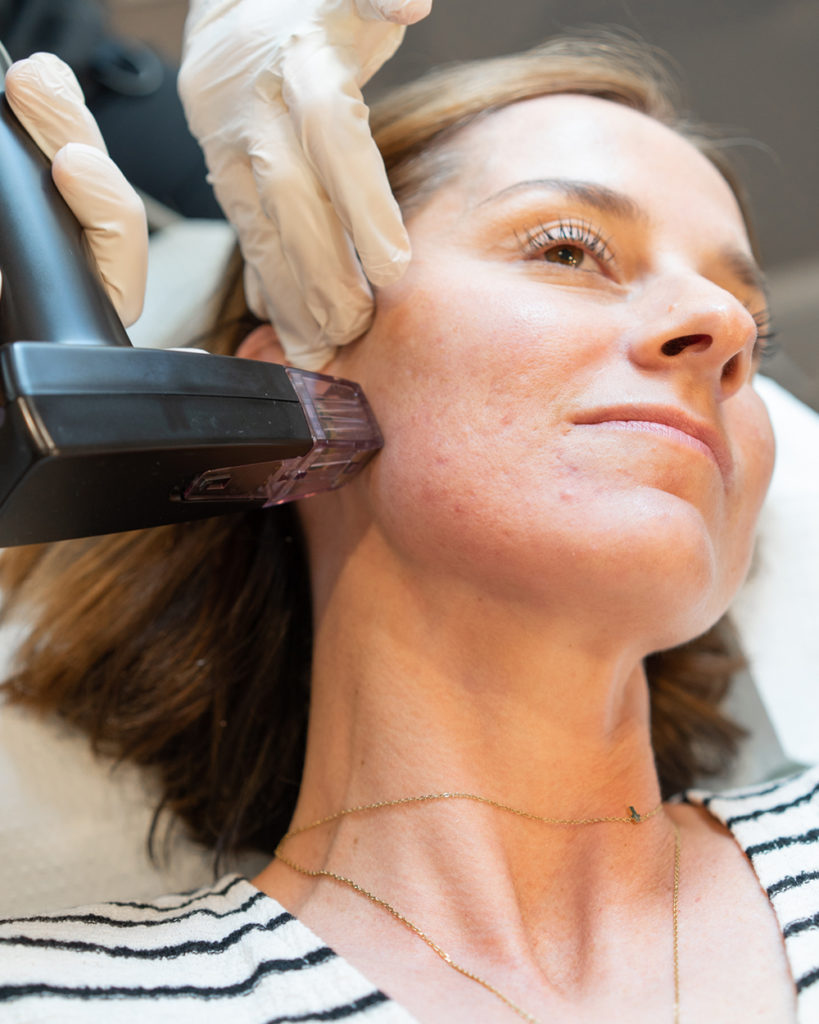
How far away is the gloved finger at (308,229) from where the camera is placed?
957 millimetres

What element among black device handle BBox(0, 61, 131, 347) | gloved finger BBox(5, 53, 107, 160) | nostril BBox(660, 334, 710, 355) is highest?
gloved finger BBox(5, 53, 107, 160)

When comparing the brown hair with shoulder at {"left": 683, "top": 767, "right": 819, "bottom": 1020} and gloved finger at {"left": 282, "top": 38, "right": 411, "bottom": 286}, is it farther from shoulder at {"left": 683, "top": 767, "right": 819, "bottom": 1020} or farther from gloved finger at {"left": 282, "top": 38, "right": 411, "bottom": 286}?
shoulder at {"left": 683, "top": 767, "right": 819, "bottom": 1020}

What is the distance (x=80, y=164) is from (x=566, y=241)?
0.50 m

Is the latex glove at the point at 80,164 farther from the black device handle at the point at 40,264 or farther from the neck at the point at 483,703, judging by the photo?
the neck at the point at 483,703

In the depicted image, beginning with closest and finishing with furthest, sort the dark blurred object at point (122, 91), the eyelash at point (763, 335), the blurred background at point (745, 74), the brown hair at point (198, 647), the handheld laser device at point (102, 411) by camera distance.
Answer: the handheld laser device at point (102, 411)
the eyelash at point (763, 335)
the brown hair at point (198, 647)
the dark blurred object at point (122, 91)
the blurred background at point (745, 74)

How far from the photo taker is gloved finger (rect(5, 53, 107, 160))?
0.86 metres

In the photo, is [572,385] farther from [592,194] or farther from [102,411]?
[102,411]

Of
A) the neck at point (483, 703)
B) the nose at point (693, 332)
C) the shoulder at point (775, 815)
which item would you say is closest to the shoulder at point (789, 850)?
the shoulder at point (775, 815)

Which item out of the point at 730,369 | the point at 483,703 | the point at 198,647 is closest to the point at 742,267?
the point at 730,369

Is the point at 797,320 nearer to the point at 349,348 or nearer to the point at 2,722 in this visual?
the point at 349,348

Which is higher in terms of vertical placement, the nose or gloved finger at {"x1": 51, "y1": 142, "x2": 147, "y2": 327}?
gloved finger at {"x1": 51, "y1": 142, "x2": 147, "y2": 327}

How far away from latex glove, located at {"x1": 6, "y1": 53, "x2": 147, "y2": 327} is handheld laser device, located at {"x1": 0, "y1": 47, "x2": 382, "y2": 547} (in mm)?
17

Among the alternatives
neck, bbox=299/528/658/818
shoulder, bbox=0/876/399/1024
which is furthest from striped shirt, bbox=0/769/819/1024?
neck, bbox=299/528/658/818

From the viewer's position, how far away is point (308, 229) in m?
0.98
